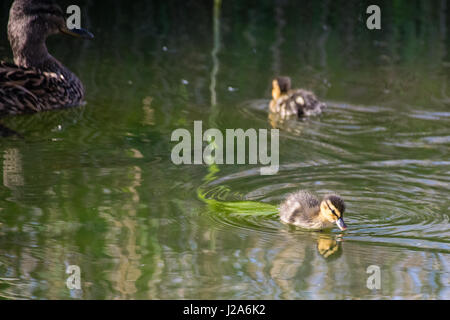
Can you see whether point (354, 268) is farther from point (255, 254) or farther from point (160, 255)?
point (160, 255)

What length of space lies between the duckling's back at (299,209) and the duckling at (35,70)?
2769mm

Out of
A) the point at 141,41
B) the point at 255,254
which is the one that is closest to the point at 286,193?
the point at 255,254

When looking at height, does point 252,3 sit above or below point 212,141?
above

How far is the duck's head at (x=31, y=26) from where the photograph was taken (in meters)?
6.77

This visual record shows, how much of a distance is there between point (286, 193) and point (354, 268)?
3.20 feet

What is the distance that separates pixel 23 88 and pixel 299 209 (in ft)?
9.59

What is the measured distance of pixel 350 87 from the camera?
23.5 feet

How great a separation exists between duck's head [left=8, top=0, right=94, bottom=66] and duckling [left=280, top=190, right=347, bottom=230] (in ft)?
10.7
